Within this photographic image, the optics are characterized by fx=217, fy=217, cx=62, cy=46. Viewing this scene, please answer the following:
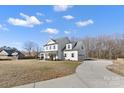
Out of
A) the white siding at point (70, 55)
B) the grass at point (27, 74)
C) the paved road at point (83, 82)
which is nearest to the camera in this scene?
the paved road at point (83, 82)

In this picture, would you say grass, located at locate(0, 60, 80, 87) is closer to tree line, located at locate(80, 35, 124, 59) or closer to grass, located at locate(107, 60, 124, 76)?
tree line, located at locate(80, 35, 124, 59)

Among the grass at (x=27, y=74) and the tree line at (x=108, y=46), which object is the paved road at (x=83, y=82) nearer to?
the grass at (x=27, y=74)

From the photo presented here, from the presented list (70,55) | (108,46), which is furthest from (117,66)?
(70,55)

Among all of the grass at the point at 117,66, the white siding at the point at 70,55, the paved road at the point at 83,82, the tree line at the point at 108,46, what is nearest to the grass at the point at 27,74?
the paved road at the point at 83,82

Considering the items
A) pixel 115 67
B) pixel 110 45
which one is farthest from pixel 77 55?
pixel 110 45

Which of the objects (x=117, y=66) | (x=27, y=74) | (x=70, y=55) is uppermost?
(x=70, y=55)

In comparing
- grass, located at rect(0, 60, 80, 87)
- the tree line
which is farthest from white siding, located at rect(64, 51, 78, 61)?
the tree line

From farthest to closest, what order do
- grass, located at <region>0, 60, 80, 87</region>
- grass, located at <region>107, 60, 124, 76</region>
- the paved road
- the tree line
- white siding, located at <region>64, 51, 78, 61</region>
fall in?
white siding, located at <region>64, 51, 78, 61</region>, grass, located at <region>107, 60, 124, 76</region>, the tree line, grass, located at <region>0, 60, 80, 87</region>, the paved road

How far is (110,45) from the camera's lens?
36.4 ft

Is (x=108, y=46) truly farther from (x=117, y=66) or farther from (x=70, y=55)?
(x=70, y=55)
